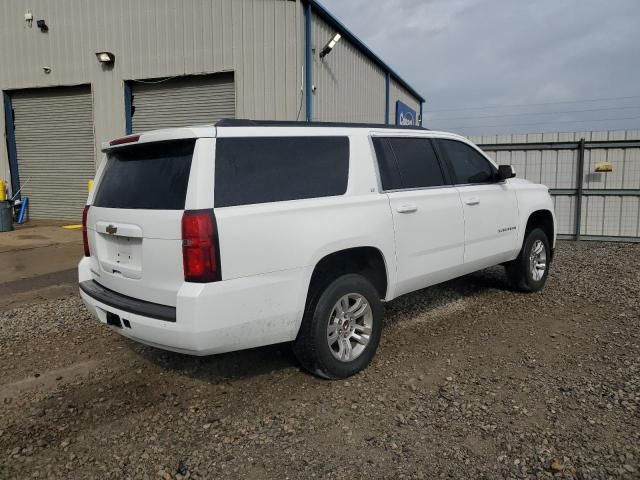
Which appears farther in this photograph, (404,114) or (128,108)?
(404,114)

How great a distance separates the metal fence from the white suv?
6883 mm

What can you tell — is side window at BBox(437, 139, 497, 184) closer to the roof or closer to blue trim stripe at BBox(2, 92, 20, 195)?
the roof

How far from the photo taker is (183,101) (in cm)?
1182

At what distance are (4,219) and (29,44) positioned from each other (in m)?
4.66

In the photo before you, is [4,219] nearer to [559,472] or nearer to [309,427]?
[309,427]

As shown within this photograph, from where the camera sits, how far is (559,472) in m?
2.55

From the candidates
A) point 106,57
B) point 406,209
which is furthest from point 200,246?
point 106,57

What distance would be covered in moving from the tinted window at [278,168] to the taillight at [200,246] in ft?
0.49

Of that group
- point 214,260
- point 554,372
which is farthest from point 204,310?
point 554,372

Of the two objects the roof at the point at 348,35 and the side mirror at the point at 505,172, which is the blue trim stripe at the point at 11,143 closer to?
the roof at the point at 348,35

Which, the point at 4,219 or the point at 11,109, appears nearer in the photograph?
the point at 4,219

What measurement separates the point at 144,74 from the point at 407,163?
957 centimetres

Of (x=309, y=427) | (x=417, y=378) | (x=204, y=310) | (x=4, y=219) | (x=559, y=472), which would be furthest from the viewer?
(x=4, y=219)

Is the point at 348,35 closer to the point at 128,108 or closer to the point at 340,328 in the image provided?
the point at 128,108
